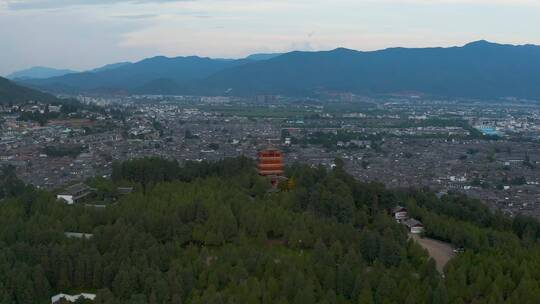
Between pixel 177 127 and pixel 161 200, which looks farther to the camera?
pixel 177 127

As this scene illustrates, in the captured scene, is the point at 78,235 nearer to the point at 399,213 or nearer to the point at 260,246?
the point at 260,246

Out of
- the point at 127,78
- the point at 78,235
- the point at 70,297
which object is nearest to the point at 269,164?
the point at 78,235

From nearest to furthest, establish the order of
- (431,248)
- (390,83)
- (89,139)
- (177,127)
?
(431,248), (89,139), (177,127), (390,83)

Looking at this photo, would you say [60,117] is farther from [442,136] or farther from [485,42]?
[485,42]

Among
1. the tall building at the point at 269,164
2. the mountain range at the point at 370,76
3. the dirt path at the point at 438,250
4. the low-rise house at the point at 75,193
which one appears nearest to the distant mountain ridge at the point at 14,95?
the low-rise house at the point at 75,193

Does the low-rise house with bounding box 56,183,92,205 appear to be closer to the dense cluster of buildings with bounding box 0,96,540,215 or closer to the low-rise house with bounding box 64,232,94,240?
the low-rise house with bounding box 64,232,94,240

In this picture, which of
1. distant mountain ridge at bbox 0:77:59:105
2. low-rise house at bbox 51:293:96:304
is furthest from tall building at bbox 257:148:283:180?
distant mountain ridge at bbox 0:77:59:105

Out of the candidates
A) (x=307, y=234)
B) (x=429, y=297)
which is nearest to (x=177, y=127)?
(x=307, y=234)
